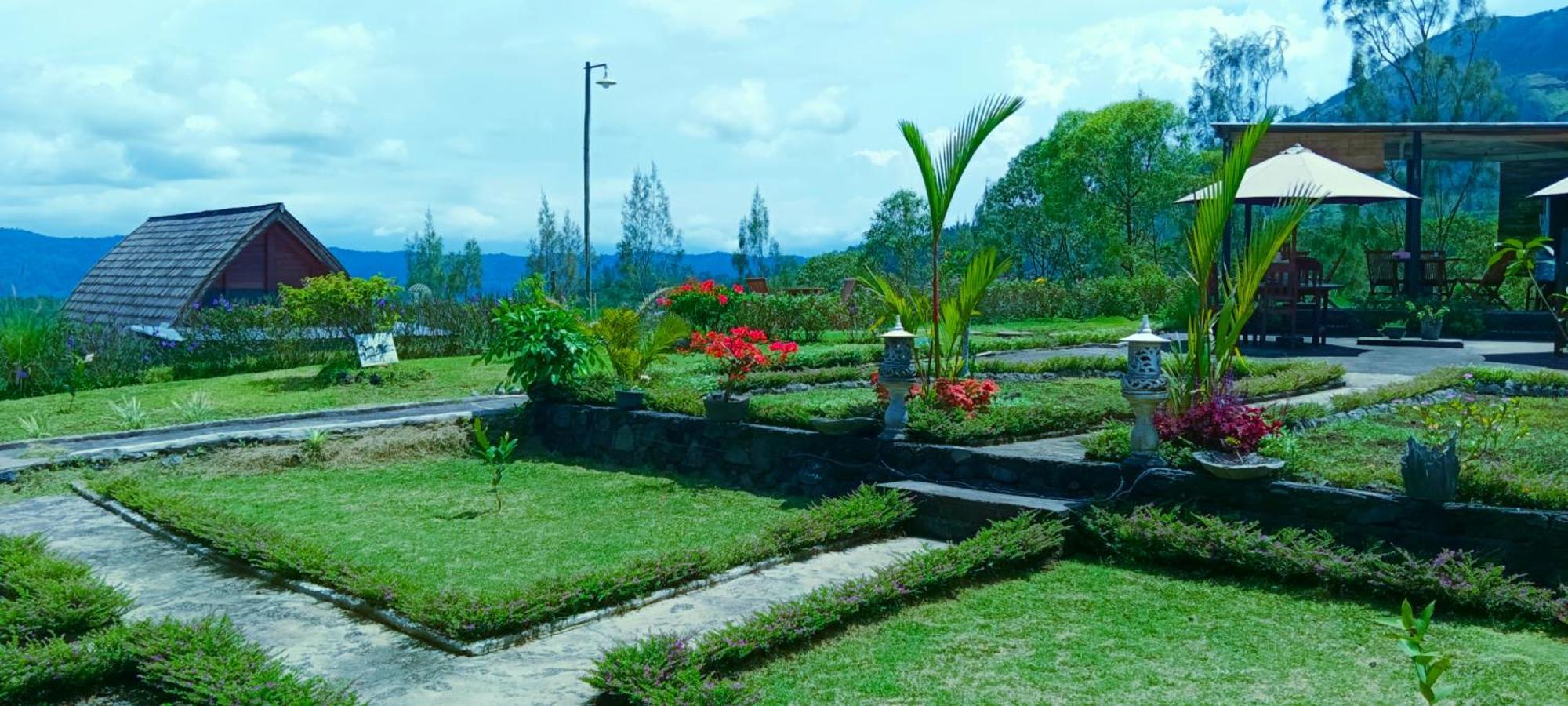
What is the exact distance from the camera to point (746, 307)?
659 inches

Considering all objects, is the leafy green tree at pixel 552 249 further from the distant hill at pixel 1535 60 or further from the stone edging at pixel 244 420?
the distant hill at pixel 1535 60

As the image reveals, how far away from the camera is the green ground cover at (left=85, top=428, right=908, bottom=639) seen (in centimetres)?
493

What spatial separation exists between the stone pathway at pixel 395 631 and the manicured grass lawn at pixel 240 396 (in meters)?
4.04

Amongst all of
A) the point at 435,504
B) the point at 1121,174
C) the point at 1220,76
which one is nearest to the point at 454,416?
the point at 435,504

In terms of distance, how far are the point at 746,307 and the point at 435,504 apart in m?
9.59

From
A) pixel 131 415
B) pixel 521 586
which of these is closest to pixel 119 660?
pixel 521 586

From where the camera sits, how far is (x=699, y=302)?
1589 cm

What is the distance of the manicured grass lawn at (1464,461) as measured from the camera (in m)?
4.96

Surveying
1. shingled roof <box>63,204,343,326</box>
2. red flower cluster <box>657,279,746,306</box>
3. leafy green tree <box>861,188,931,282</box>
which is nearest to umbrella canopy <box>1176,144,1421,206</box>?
red flower cluster <box>657,279,746,306</box>

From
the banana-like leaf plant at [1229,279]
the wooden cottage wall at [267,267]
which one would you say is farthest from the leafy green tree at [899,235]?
the banana-like leaf plant at [1229,279]

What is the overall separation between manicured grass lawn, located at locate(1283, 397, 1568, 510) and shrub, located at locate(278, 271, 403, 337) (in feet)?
33.0

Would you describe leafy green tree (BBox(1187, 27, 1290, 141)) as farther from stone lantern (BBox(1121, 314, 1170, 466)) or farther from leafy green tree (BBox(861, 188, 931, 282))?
stone lantern (BBox(1121, 314, 1170, 466))

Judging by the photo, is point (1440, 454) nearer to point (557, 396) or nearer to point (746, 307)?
point (557, 396)

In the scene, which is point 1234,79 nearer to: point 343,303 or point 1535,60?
point 343,303
